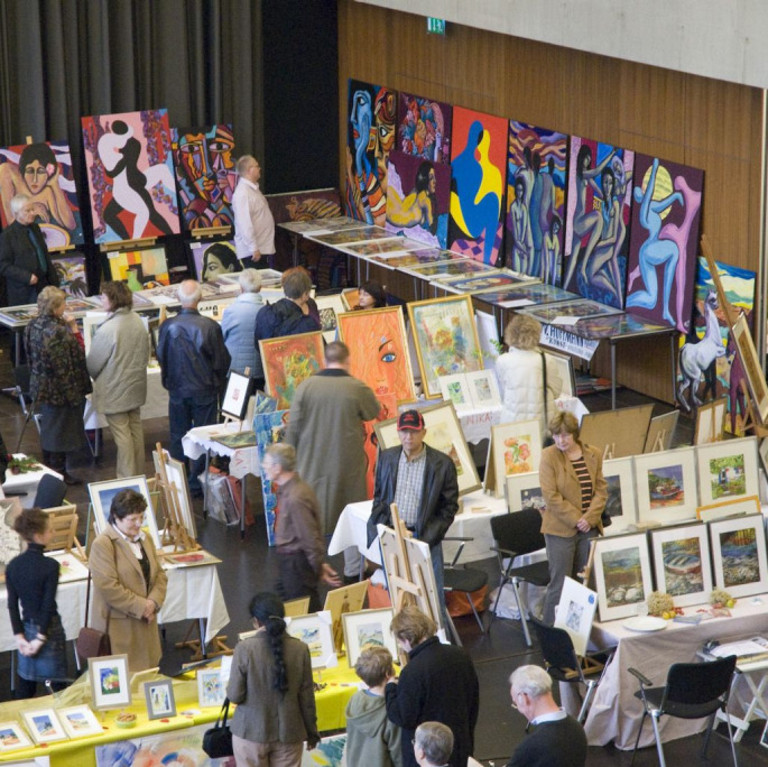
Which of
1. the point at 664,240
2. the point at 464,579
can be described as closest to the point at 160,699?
the point at 464,579

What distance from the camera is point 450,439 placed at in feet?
32.9

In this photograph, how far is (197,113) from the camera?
16.4 m

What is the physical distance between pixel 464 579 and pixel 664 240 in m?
→ 4.75

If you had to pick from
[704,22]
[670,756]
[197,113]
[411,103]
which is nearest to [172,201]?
[197,113]

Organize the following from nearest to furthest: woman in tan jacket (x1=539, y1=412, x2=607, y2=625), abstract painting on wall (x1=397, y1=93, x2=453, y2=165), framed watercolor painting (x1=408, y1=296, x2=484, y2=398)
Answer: woman in tan jacket (x1=539, y1=412, x2=607, y2=625), framed watercolor painting (x1=408, y1=296, x2=484, y2=398), abstract painting on wall (x1=397, y1=93, x2=453, y2=165)

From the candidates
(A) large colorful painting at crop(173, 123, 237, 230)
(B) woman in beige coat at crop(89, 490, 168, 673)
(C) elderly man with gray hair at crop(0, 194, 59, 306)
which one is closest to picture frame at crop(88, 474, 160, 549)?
(B) woman in beige coat at crop(89, 490, 168, 673)

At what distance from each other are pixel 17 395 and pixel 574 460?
6.69 meters

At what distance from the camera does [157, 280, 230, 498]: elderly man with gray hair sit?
10992 mm

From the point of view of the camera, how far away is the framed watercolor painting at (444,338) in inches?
466

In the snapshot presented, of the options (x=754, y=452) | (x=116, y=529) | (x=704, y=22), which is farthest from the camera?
(x=704, y=22)

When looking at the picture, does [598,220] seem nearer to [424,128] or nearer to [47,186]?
[424,128]

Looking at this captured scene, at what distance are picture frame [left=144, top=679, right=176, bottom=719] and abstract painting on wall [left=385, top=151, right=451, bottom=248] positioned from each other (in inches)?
354

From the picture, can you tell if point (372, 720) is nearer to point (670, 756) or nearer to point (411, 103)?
point (670, 756)

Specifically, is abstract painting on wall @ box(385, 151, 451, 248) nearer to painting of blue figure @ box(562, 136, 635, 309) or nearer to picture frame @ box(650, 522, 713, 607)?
painting of blue figure @ box(562, 136, 635, 309)
